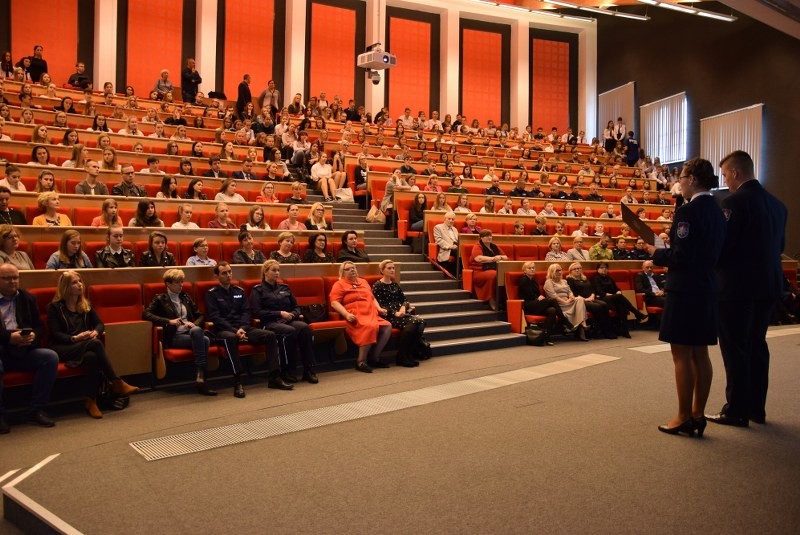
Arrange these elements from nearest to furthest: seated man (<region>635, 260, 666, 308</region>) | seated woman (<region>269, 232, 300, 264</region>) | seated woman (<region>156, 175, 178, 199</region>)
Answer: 1. seated woman (<region>269, 232, 300, 264</region>)
2. seated woman (<region>156, 175, 178, 199</region>)
3. seated man (<region>635, 260, 666, 308</region>)

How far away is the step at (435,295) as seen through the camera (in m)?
6.66

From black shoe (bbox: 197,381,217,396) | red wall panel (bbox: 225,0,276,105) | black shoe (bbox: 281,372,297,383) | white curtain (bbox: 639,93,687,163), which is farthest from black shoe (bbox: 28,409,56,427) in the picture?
white curtain (bbox: 639,93,687,163)

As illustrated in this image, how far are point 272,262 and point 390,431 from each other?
2.16 m

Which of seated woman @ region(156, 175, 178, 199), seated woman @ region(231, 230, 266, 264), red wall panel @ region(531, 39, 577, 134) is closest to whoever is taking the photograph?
seated woman @ region(231, 230, 266, 264)

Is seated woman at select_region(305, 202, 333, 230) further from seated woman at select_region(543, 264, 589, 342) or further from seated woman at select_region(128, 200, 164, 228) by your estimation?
seated woman at select_region(543, 264, 589, 342)

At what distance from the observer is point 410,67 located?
648 inches

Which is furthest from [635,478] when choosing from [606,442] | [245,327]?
[245,327]

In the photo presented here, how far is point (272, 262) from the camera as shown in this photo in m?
4.94

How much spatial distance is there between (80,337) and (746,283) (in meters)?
3.75

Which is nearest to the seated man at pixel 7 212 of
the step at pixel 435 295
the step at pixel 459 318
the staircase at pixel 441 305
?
the staircase at pixel 441 305

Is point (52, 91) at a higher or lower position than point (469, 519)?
higher

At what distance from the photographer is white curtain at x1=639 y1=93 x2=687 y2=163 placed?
15.3m

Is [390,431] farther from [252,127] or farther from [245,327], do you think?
[252,127]

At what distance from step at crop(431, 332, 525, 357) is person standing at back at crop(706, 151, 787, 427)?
2.83 meters
